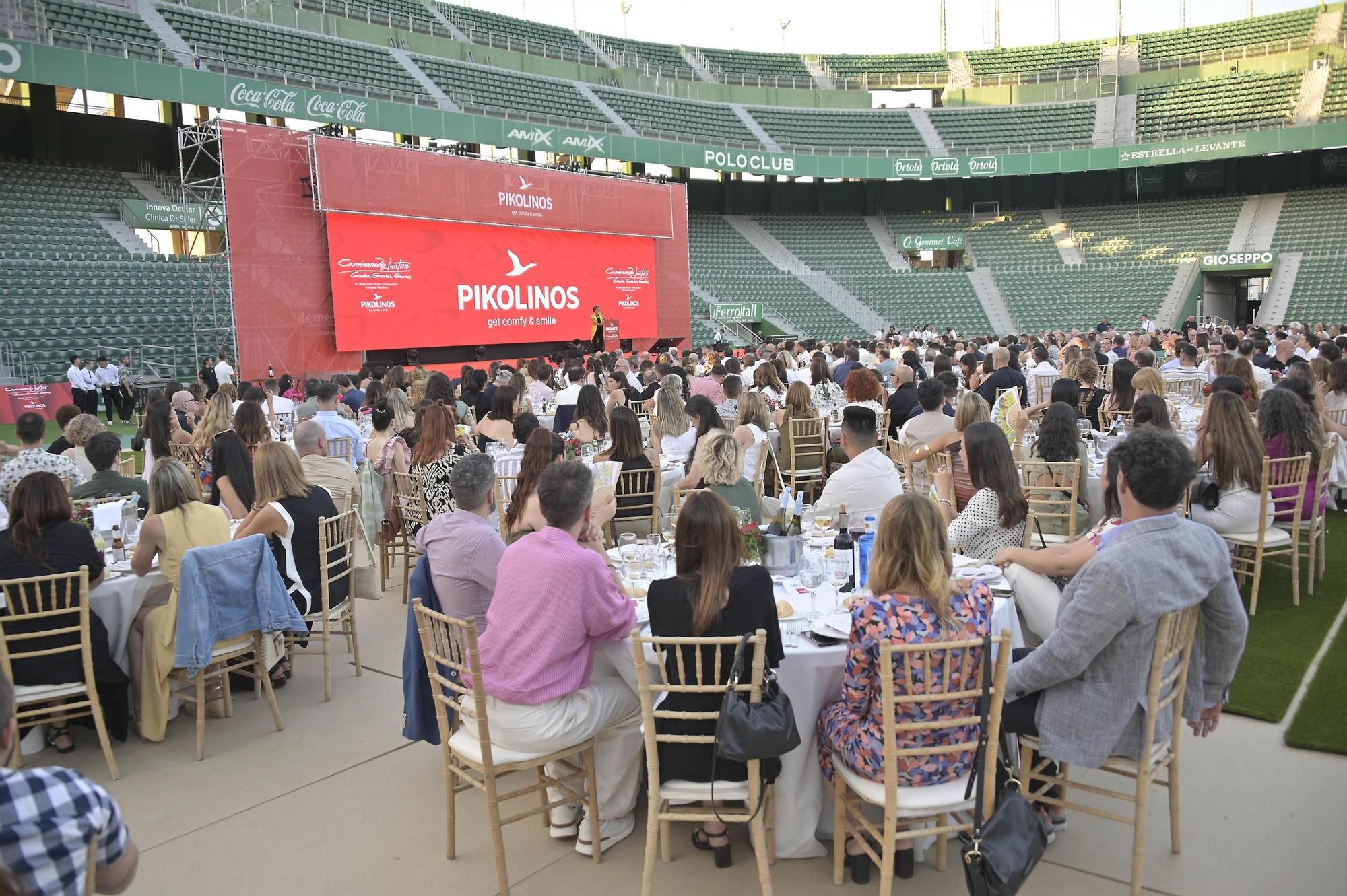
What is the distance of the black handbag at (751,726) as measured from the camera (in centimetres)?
292

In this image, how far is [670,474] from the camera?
7.38 metres

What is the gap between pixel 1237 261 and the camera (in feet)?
104

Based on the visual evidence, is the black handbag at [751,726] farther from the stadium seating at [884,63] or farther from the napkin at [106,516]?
the stadium seating at [884,63]

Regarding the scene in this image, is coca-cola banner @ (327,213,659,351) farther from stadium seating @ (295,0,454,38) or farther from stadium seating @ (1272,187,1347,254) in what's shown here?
stadium seating @ (1272,187,1347,254)

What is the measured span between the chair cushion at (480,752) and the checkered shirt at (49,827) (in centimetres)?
171

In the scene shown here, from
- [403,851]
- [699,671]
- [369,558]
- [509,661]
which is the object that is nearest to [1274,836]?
[699,671]

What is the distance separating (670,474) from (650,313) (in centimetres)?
1881

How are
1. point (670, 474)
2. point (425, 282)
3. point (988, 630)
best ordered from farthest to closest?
1. point (425, 282)
2. point (670, 474)
3. point (988, 630)

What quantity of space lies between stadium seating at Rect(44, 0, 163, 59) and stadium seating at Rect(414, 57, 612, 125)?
26.9 feet

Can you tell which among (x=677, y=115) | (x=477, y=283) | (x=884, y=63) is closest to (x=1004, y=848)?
(x=477, y=283)

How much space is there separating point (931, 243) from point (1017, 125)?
6535 mm

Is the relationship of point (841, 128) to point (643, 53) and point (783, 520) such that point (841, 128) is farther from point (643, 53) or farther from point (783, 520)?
point (783, 520)

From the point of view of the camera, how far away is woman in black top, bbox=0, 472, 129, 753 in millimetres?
4340

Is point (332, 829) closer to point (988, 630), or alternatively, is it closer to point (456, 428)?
point (988, 630)
